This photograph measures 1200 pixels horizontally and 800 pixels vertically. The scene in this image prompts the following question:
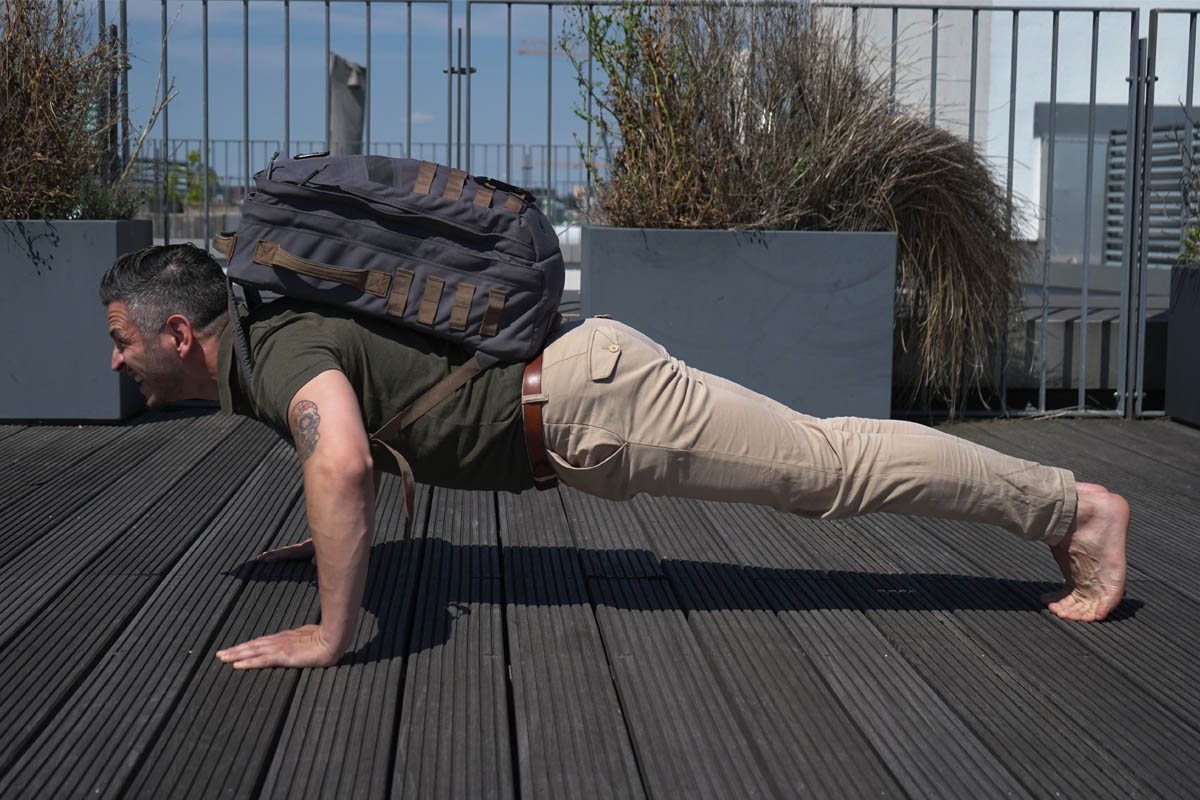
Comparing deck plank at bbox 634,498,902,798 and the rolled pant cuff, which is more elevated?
the rolled pant cuff

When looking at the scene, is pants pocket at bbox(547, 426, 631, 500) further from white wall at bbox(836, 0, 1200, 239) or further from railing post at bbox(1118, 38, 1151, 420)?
white wall at bbox(836, 0, 1200, 239)

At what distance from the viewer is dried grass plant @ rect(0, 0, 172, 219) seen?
16.3ft

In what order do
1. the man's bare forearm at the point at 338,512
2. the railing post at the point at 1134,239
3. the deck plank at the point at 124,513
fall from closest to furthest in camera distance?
the man's bare forearm at the point at 338,512 → the deck plank at the point at 124,513 → the railing post at the point at 1134,239

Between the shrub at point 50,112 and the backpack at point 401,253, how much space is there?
2.94 meters

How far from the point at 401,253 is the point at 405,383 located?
27 centimetres

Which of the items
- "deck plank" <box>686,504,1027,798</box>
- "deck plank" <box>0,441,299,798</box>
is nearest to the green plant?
"deck plank" <box>0,441,299,798</box>

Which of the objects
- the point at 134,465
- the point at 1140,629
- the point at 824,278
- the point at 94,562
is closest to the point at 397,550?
the point at 94,562

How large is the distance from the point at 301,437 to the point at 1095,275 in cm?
926

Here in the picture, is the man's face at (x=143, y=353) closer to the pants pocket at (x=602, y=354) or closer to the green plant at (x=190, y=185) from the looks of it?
the pants pocket at (x=602, y=354)

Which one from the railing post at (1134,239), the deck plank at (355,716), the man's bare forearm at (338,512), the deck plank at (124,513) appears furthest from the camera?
the railing post at (1134,239)

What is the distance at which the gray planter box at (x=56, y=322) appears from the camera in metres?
5.02

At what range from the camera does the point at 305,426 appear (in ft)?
7.65

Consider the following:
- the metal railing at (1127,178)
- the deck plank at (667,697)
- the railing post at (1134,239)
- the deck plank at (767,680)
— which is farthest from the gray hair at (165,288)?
the railing post at (1134,239)

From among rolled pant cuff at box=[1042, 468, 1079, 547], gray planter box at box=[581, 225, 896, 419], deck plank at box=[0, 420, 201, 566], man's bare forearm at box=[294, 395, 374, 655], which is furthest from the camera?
gray planter box at box=[581, 225, 896, 419]
